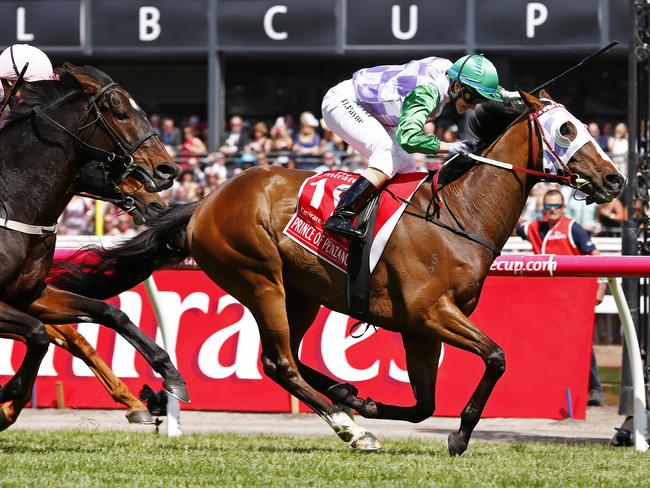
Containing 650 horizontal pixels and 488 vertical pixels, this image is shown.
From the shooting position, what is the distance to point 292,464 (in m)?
5.75

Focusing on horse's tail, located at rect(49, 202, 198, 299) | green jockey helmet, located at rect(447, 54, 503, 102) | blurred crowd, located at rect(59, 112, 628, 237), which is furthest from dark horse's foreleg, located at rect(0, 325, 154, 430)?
blurred crowd, located at rect(59, 112, 628, 237)

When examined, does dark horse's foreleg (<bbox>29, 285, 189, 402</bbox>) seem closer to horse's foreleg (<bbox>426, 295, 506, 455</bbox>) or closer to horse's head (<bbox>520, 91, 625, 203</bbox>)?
horse's foreleg (<bbox>426, 295, 506, 455</bbox>)

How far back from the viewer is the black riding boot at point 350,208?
20.3 feet

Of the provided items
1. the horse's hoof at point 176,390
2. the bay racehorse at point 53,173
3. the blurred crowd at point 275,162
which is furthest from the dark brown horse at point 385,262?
the blurred crowd at point 275,162

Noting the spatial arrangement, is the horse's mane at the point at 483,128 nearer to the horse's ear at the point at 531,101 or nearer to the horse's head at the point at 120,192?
the horse's ear at the point at 531,101

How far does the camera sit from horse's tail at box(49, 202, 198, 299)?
6855mm

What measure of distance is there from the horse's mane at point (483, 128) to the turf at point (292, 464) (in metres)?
1.43

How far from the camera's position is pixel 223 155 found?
14.5 metres

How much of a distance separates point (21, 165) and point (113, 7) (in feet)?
34.6

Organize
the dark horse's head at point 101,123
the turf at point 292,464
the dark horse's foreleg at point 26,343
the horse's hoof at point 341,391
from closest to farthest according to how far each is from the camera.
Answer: the turf at point 292,464 < the dark horse's foreleg at point 26,343 < the dark horse's head at point 101,123 < the horse's hoof at point 341,391

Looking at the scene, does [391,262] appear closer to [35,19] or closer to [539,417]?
[539,417]

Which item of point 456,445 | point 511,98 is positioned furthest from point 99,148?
point 456,445

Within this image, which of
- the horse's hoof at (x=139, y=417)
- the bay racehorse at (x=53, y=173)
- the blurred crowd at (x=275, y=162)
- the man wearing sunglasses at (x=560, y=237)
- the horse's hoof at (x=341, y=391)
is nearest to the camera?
the bay racehorse at (x=53, y=173)

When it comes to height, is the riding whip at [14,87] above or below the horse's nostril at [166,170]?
above
